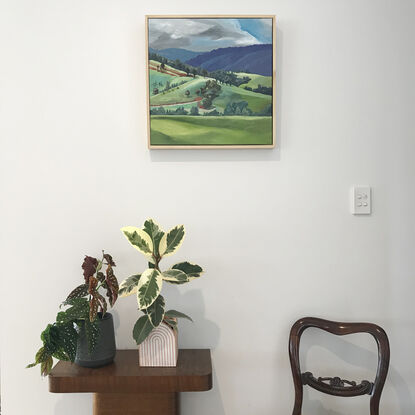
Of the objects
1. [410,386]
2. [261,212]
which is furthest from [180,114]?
[410,386]

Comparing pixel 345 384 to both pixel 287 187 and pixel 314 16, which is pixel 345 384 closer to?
pixel 287 187

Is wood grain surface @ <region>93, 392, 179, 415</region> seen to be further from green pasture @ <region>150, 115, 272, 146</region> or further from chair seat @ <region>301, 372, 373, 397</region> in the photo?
green pasture @ <region>150, 115, 272, 146</region>

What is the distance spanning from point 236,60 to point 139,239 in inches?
28.3

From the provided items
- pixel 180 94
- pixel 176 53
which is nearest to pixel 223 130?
pixel 180 94

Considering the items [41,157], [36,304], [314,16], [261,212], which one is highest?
Result: [314,16]

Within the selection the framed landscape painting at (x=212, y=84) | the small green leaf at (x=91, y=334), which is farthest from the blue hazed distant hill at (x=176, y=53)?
the small green leaf at (x=91, y=334)

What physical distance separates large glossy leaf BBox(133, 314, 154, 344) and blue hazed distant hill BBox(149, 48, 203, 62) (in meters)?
0.90

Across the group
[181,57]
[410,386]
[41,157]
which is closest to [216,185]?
[181,57]

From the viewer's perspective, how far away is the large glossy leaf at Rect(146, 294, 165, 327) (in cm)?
126

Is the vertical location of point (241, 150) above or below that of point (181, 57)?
below

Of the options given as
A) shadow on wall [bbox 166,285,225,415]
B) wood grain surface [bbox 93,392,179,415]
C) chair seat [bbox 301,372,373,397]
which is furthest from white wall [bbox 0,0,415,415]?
wood grain surface [bbox 93,392,179,415]

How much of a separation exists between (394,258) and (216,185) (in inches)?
27.8

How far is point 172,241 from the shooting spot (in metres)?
1.33

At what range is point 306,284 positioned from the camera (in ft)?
4.96
